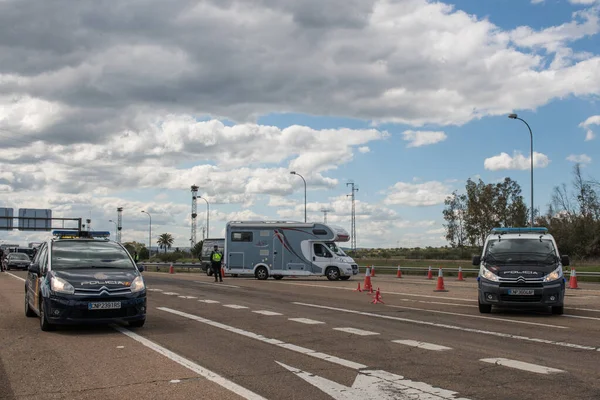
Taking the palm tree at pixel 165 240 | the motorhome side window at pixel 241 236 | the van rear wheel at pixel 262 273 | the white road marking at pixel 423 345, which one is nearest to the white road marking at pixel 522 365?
the white road marking at pixel 423 345

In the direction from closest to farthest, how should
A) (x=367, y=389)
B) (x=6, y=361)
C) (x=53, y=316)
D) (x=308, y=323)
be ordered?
(x=367, y=389)
(x=6, y=361)
(x=53, y=316)
(x=308, y=323)

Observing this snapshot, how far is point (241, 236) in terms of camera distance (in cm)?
3441

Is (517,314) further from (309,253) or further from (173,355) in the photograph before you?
(309,253)

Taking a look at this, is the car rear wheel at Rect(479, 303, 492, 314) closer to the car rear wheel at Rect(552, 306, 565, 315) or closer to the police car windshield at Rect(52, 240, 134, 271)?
the car rear wheel at Rect(552, 306, 565, 315)

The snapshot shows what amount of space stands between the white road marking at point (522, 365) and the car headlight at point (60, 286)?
6548 mm

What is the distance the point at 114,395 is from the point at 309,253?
2713cm

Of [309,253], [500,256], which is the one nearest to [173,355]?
[500,256]

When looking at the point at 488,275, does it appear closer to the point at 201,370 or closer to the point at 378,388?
the point at 378,388

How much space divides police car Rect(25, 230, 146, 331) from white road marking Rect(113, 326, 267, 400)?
0.59 m

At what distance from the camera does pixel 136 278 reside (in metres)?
11.0

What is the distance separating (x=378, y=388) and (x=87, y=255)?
7.00 m

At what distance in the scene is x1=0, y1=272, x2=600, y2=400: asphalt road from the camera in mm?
6645

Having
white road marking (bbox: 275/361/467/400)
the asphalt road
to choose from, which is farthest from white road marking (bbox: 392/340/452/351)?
white road marking (bbox: 275/361/467/400)

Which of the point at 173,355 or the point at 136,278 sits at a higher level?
the point at 136,278
